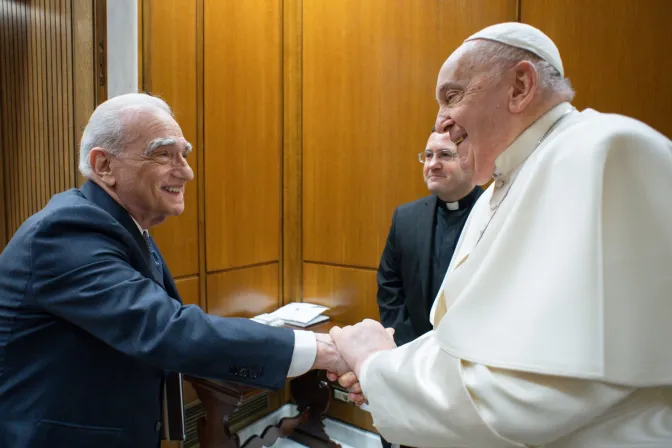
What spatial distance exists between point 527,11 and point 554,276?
8.24 ft

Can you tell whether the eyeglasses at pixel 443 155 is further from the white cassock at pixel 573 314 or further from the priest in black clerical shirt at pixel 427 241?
the white cassock at pixel 573 314

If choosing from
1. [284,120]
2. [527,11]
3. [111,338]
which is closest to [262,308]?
[284,120]

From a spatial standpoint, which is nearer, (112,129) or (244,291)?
(112,129)

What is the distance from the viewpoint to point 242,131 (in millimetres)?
3461

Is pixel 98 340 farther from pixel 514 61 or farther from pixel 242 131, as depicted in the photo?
pixel 242 131

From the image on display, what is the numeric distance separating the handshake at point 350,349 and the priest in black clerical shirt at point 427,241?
1012 mm

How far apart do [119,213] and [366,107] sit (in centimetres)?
232

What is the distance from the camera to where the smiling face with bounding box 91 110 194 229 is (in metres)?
1.64

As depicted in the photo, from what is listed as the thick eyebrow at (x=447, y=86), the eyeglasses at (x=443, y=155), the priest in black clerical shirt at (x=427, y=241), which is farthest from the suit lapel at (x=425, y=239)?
the thick eyebrow at (x=447, y=86)

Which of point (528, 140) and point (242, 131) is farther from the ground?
point (242, 131)

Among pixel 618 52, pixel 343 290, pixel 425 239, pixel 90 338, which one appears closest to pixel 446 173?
pixel 425 239

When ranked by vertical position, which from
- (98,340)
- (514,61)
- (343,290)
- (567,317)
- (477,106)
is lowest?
(343,290)

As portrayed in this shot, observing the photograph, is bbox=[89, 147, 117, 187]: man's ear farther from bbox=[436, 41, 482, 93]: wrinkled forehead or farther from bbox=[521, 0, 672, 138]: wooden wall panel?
bbox=[521, 0, 672, 138]: wooden wall panel

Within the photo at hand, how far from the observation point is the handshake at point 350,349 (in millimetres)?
1398
